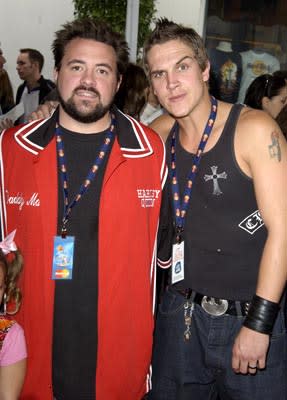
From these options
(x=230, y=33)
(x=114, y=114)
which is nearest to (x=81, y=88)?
(x=114, y=114)

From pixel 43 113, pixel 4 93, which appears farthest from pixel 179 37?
pixel 4 93

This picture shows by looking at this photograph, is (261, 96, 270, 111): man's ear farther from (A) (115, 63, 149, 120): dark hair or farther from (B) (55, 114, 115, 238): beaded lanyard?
(B) (55, 114, 115, 238): beaded lanyard

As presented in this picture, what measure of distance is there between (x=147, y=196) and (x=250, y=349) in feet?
2.36

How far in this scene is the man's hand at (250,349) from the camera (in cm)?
206

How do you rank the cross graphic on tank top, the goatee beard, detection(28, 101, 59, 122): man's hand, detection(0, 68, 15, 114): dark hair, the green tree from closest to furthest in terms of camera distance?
the cross graphic on tank top, the goatee beard, detection(28, 101, 59, 122): man's hand, detection(0, 68, 15, 114): dark hair, the green tree

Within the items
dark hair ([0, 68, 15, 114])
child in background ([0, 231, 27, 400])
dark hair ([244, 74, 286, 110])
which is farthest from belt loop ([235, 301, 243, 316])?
dark hair ([0, 68, 15, 114])

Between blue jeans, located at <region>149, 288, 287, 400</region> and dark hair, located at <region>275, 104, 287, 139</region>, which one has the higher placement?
dark hair, located at <region>275, 104, 287, 139</region>

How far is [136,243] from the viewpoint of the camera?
2236mm

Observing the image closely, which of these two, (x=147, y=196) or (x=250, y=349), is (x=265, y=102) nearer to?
(x=147, y=196)

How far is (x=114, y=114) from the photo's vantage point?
242 centimetres

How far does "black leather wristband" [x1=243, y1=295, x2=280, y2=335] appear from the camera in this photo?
2.06m

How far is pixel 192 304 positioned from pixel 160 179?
1.77 ft

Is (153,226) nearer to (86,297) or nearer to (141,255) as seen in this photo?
(141,255)

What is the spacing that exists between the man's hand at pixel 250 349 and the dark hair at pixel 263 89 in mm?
3044
